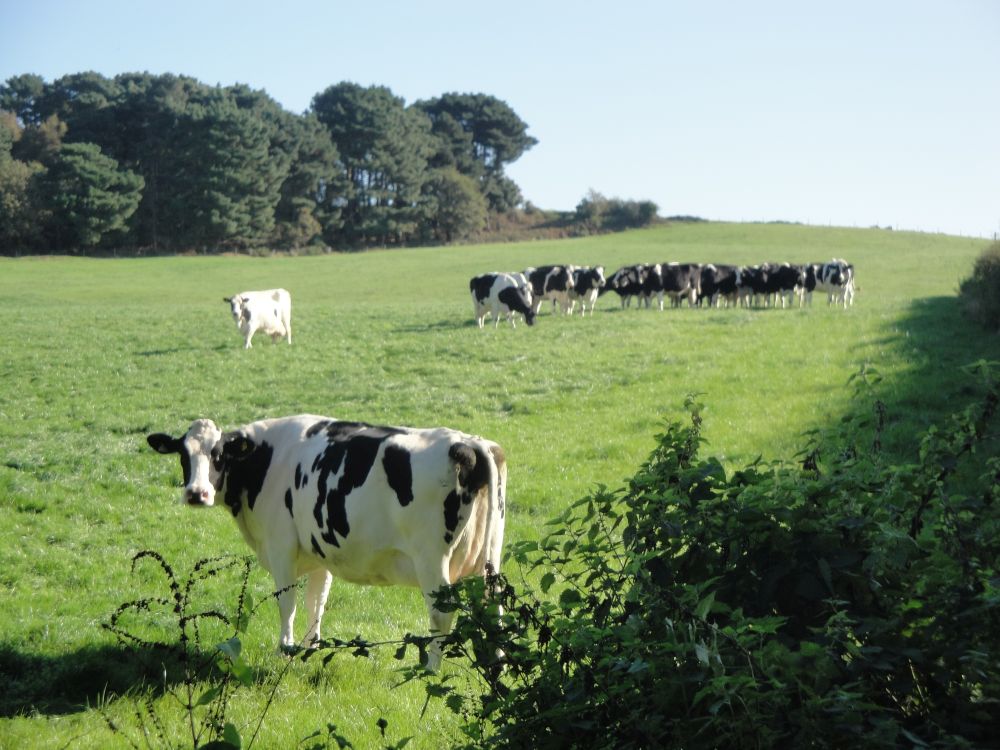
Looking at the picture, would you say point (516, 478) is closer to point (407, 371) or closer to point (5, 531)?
point (5, 531)

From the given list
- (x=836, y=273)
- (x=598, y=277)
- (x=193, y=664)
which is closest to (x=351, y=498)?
(x=193, y=664)

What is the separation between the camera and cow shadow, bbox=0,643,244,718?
7.29m

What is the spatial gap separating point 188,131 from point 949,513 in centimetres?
9338

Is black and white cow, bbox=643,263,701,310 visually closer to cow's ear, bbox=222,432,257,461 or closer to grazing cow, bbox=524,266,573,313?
grazing cow, bbox=524,266,573,313

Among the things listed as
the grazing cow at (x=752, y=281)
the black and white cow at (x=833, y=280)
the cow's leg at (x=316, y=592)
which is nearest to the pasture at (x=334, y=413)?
the cow's leg at (x=316, y=592)

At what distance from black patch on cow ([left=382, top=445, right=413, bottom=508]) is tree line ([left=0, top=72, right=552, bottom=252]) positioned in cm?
7687

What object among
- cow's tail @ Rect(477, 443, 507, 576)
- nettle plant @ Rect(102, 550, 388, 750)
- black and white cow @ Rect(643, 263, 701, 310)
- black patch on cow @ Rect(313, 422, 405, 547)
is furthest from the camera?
black and white cow @ Rect(643, 263, 701, 310)

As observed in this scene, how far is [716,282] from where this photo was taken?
44.7 metres

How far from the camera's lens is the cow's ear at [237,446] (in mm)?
8406

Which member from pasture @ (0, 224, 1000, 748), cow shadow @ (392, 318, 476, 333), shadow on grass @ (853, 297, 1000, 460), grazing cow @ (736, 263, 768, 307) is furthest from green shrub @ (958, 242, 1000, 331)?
grazing cow @ (736, 263, 768, 307)

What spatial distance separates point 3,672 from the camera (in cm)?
786

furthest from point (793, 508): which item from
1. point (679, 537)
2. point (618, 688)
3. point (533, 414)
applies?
point (533, 414)

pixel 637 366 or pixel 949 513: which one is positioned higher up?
pixel 949 513

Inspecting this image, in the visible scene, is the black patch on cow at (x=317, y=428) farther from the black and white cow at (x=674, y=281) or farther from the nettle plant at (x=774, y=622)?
the black and white cow at (x=674, y=281)
